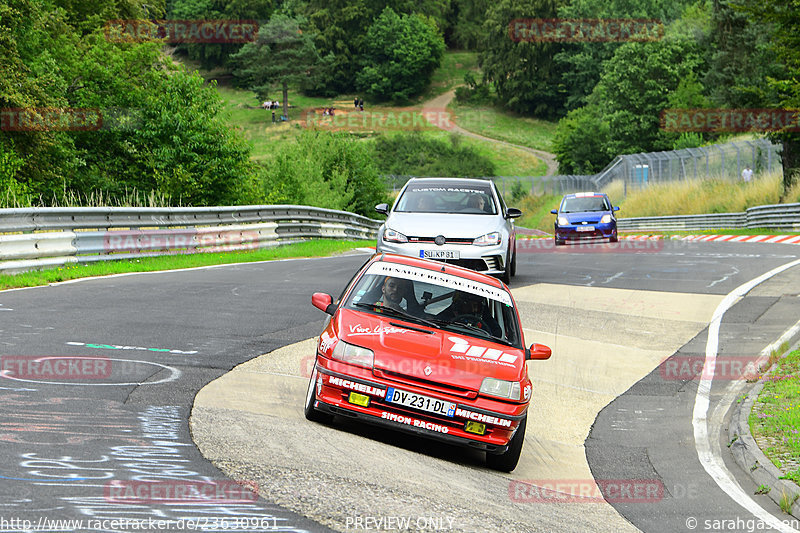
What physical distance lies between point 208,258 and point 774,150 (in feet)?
101

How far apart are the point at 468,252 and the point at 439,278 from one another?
23.2 feet

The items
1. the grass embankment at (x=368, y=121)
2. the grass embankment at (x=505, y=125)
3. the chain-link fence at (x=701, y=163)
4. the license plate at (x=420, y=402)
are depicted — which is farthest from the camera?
the grass embankment at (x=505, y=125)

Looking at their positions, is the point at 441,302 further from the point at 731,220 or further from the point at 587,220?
the point at 731,220

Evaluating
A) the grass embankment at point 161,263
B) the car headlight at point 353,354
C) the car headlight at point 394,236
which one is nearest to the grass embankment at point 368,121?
the grass embankment at point 161,263

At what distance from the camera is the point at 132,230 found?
61.7ft

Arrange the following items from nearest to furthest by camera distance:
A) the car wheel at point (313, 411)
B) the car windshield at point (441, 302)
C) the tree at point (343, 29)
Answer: the car wheel at point (313, 411)
the car windshield at point (441, 302)
the tree at point (343, 29)

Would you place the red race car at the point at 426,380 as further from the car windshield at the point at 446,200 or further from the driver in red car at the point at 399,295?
the car windshield at the point at 446,200

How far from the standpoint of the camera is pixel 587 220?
30594 millimetres

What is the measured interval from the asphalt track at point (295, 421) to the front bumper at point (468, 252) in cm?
79

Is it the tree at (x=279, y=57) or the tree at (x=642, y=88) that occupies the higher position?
the tree at (x=279, y=57)

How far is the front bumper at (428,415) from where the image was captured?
23.6 ft

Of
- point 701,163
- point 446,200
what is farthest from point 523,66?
point 446,200

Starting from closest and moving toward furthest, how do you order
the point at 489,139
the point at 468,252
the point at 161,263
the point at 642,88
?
1. the point at 468,252
2. the point at 161,263
3. the point at 642,88
4. the point at 489,139

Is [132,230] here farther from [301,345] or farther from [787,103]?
[787,103]
